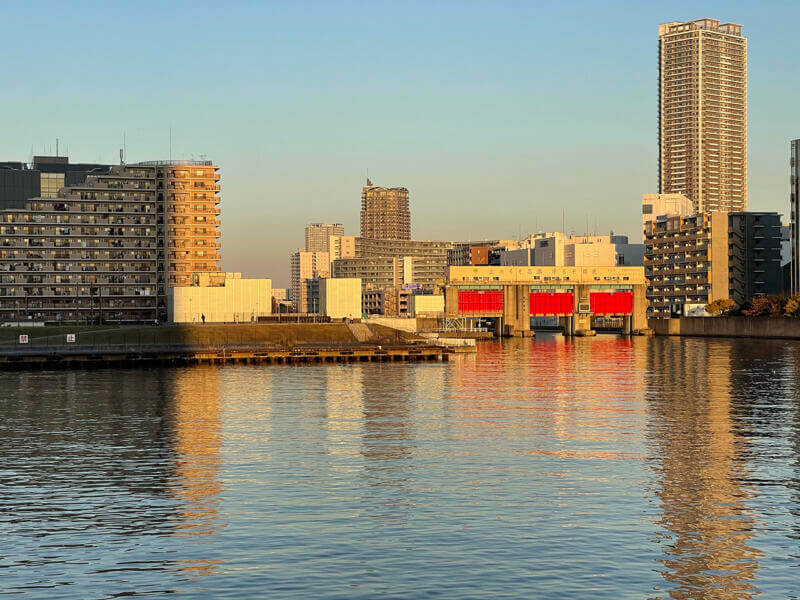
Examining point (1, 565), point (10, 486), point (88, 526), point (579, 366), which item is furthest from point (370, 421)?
point (579, 366)

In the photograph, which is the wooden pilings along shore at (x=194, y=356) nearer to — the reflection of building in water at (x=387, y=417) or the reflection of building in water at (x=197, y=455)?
the reflection of building in water at (x=387, y=417)

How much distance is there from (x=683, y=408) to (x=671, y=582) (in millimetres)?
58993

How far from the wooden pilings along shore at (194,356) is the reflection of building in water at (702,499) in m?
80.1

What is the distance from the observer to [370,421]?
284 feet

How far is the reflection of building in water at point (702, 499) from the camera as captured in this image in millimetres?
39031

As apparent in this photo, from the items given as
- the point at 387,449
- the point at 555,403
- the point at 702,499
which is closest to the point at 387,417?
the point at 555,403

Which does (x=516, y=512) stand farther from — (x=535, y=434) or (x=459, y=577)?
(x=535, y=434)

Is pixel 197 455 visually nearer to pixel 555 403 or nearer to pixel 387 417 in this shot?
pixel 387 417

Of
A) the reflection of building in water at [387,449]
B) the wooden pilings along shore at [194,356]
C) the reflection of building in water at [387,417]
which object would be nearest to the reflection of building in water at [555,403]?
the reflection of building in water at [387,417]

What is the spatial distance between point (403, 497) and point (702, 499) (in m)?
14.9

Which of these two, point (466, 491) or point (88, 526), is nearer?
point (88, 526)

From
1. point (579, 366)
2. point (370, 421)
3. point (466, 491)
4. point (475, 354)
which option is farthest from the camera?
point (475, 354)

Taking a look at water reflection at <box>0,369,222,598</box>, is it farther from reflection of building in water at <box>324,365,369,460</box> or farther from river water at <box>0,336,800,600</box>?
reflection of building in water at <box>324,365,369,460</box>

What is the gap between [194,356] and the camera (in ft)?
568
